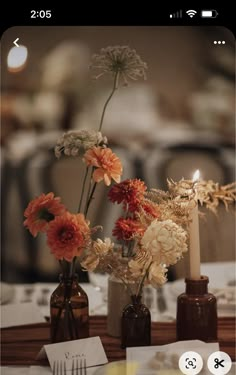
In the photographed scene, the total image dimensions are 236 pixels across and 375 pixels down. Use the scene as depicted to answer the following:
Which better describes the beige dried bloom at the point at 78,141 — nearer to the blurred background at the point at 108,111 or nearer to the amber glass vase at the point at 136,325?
the blurred background at the point at 108,111

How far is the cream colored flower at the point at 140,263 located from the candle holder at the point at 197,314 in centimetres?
7

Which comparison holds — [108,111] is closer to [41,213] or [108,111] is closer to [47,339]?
[41,213]

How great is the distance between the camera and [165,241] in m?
0.50

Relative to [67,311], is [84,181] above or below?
above

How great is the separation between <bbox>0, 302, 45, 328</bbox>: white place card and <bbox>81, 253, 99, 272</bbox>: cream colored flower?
0.46 ft

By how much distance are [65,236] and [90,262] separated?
0.13ft

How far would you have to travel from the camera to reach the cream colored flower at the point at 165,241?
499mm

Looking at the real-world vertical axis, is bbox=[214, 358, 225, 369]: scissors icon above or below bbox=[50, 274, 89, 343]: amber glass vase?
below

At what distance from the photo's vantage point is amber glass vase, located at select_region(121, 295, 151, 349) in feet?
1.84

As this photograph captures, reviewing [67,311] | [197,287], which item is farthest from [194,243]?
[67,311]
